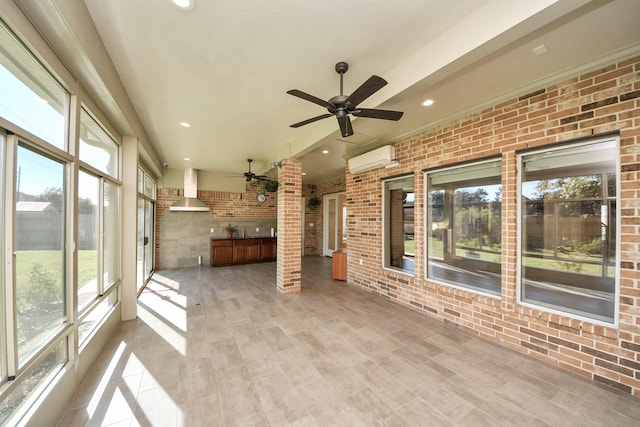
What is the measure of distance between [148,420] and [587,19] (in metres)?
4.29

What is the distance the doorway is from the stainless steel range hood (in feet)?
13.9

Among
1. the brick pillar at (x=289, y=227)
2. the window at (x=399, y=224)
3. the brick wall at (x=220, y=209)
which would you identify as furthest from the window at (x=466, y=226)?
the brick wall at (x=220, y=209)

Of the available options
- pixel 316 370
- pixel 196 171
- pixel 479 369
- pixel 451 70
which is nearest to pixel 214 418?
pixel 316 370

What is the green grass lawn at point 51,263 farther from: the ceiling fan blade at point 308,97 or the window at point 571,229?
the window at point 571,229

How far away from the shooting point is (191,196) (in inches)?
280

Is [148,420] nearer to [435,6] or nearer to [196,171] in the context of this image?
[435,6]

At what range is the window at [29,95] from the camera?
1356 millimetres

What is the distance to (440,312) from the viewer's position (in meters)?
3.34

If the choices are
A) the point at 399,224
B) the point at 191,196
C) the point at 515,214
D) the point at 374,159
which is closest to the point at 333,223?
the point at 399,224

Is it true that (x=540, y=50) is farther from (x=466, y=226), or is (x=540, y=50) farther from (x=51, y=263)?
(x=51, y=263)

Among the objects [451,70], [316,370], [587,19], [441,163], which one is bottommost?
[316,370]

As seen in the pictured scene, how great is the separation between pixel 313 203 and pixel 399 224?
17.3 feet

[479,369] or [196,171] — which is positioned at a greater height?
[196,171]

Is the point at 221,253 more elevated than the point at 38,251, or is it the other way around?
the point at 38,251
